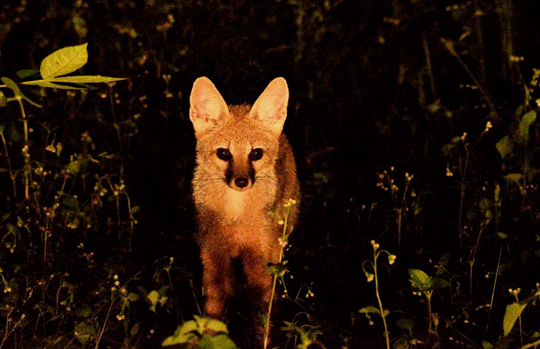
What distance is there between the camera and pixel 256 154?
454 centimetres

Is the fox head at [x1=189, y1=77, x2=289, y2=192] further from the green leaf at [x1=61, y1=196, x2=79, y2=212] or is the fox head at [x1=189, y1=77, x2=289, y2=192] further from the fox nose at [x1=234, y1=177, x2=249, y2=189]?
the green leaf at [x1=61, y1=196, x2=79, y2=212]

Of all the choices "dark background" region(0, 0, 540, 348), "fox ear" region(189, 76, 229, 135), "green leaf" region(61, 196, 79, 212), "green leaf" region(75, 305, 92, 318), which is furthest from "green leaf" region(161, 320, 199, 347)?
"fox ear" region(189, 76, 229, 135)

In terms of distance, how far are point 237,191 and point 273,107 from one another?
28.6 inches

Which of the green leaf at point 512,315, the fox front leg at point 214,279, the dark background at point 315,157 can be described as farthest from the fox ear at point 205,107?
the green leaf at point 512,315

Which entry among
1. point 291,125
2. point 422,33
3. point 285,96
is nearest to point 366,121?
point 291,125

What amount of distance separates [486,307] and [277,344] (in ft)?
4.30

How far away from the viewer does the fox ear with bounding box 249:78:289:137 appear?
4.64 m

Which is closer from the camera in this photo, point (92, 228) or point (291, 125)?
point (92, 228)

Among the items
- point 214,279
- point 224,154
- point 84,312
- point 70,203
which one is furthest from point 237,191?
point 84,312

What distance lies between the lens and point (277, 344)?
12.7 feet

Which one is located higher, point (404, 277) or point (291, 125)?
point (291, 125)

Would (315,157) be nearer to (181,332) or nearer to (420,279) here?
(420,279)

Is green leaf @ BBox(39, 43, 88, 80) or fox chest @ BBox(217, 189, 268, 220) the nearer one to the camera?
green leaf @ BBox(39, 43, 88, 80)

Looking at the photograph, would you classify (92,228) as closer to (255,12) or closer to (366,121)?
(366,121)
